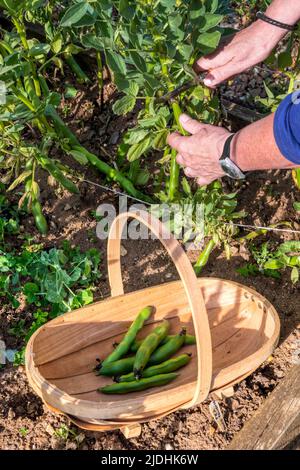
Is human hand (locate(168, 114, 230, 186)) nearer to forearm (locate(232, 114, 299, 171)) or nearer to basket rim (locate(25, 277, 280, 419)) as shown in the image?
forearm (locate(232, 114, 299, 171))

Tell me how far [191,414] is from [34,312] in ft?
2.42

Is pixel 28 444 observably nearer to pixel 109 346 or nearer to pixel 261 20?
pixel 109 346

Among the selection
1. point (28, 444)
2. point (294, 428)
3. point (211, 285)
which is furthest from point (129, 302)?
point (294, 428)

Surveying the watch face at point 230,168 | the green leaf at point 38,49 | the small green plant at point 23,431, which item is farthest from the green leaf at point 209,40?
the small green plant at point 23,431

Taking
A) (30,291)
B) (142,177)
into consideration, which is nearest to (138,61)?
(142,177)

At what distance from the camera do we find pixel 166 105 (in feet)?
7.52

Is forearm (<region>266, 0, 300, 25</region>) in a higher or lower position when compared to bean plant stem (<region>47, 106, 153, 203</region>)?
higher

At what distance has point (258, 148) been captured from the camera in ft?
5.87

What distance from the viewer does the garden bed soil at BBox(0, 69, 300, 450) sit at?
7.32ft

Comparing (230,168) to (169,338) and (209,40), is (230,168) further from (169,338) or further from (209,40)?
(169,338)

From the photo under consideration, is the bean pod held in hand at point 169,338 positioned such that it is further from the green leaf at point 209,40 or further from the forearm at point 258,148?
the green leaf at point 209,40

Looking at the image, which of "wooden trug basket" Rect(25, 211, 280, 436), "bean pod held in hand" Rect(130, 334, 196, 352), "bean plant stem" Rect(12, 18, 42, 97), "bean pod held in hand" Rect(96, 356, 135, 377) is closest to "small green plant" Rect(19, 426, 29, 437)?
"wooden trug basket" Rect(25, 211, 280, 436)

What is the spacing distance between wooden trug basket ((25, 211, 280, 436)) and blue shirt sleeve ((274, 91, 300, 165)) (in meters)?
0.43

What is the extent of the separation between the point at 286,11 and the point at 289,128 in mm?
563
